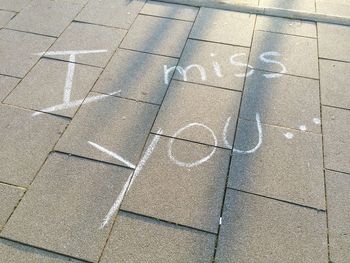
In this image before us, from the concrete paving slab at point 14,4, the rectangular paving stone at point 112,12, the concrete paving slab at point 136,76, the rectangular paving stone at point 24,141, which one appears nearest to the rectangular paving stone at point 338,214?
the concrete paving slab at point 136,76

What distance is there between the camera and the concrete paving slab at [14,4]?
15.6 feet

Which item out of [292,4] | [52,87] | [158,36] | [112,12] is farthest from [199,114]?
[292,4]

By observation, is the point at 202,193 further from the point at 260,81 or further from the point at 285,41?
the point at 285,41

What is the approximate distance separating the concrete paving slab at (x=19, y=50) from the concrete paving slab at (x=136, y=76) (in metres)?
0.86

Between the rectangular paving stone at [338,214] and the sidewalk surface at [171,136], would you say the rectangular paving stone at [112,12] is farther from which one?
the rectangular paving stone at [338,214]

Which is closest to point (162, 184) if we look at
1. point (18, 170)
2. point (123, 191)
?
point (123, 191)

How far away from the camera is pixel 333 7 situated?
4.93 meters

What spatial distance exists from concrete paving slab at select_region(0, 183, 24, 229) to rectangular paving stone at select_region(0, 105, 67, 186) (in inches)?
2.3

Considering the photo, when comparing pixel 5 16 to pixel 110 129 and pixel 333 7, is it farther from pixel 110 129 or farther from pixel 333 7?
pixel 333 7

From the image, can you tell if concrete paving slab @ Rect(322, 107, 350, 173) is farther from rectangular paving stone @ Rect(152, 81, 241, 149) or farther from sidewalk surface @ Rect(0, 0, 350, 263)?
rectangular paving stone @ Rect(152, 81, 241, 149)

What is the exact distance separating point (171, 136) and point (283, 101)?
48.6 inches

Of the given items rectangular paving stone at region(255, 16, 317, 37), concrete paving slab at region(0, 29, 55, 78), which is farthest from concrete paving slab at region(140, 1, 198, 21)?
concrete paving slab at region(0, 29, 55, 78)

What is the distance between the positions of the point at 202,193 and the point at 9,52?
2.81 metres

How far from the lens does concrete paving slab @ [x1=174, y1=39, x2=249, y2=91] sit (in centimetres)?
381
